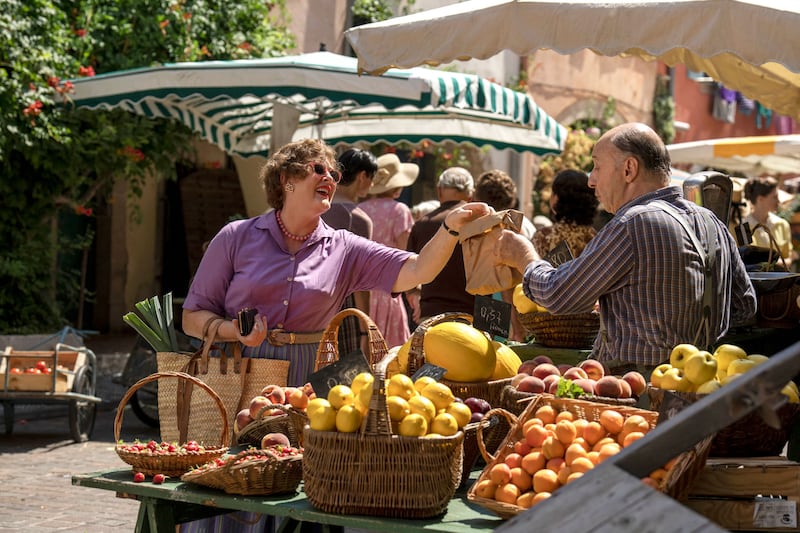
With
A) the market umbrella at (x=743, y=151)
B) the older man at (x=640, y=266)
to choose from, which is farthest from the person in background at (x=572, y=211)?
the market umbrella at (x=743, y=151)

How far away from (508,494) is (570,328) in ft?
7.70

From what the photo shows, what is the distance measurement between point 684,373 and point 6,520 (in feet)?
13.0

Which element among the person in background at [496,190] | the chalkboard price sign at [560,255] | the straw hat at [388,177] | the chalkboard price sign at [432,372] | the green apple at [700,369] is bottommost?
the chalkboard price sign at [432,372]

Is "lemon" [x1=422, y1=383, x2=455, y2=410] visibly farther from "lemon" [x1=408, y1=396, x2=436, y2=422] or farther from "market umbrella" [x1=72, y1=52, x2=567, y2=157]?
"market umbrella" [x1=72, y1=52, x2=567, y2=157]

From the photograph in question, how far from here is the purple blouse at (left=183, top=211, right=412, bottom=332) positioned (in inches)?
173

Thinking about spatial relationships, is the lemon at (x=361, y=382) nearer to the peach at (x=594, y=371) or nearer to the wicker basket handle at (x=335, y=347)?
the wicker basket handle at (x=335, y=347)

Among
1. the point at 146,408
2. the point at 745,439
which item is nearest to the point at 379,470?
the point at 745,439

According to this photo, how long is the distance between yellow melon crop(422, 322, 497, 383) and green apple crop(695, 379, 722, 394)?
2.53ft

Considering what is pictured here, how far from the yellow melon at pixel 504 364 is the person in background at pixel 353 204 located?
2527 mm

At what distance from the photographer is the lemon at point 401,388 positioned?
10.0ft

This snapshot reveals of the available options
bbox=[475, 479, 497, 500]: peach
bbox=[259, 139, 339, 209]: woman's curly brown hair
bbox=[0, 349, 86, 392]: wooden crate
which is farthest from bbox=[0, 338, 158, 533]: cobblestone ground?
bbox=[475, 479, 497, 500]: peach

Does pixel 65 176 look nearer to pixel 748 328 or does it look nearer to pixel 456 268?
pixel 456 268

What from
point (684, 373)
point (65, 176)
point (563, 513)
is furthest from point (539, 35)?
point (65, 176)

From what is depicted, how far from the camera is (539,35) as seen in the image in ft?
18.4
